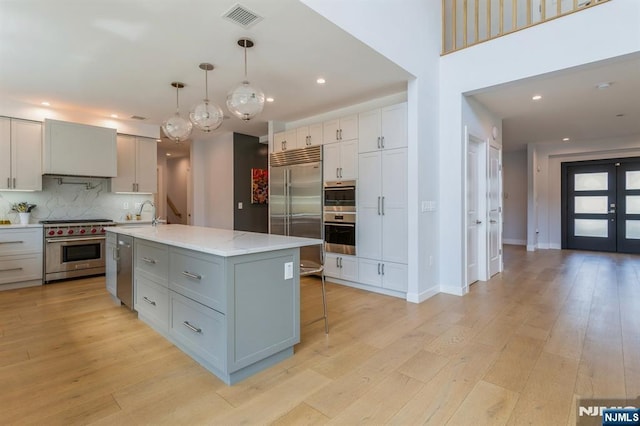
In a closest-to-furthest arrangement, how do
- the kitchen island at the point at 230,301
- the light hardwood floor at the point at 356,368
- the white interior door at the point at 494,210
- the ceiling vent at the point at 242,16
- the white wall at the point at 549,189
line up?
the light hardwood floor at the point at 356,368 → the kitchen island at the point at 230,301 → the ceiling vent at the point at 242,16 → the white interior door at the point at 494,210 → the white wall at the point at 549,189

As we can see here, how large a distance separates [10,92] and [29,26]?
7.31 feet

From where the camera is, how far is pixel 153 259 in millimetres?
2777

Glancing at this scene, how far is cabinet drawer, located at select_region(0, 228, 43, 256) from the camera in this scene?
14.1ft

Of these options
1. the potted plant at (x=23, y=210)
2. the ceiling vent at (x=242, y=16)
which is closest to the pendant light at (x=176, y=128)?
the ceiling vent at (x=242, y=16)

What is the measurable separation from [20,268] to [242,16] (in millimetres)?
4556

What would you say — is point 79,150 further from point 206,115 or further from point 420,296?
point 420,296

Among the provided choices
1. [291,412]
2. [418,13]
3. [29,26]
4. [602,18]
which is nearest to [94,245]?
[29,26]

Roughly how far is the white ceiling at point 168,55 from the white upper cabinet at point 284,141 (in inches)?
24.9

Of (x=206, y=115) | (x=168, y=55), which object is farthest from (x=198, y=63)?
(x=206, y=115)

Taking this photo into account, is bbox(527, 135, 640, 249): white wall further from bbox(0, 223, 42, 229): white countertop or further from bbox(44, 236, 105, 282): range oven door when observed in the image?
bbox(0, 223, 42, 229): white countertop

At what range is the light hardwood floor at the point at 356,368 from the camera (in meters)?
1.78

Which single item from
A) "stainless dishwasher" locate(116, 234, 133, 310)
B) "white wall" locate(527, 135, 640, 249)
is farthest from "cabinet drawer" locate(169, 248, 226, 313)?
"white wall" locate(527, 135, 640, 249)

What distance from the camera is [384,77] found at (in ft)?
12.2

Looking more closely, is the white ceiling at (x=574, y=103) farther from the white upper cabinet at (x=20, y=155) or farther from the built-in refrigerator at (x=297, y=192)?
the white upper cabinet at (x=20, y=155)
